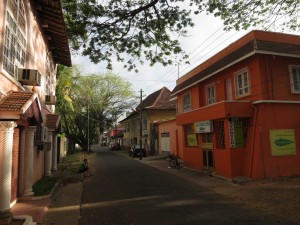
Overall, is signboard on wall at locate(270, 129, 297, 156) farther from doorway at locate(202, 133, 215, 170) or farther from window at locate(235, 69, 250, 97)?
doorway at locate(202, 133, 215, 170)

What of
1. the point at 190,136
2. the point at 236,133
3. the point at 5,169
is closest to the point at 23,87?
the point at 5,169

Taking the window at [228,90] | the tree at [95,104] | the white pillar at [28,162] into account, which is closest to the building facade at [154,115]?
the tree at [95,104]

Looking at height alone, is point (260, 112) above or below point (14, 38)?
below

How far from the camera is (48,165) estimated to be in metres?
16.3

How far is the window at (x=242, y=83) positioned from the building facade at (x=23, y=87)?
9.27 meters

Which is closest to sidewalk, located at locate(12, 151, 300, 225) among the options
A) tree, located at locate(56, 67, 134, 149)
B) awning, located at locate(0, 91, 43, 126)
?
awning, located at locate(0, 91, 43, 126)

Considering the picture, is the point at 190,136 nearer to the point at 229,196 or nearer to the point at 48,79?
the point at 229,196

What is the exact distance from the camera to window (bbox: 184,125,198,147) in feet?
65.1

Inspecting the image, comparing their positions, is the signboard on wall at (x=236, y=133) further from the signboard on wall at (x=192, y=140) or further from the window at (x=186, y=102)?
the window at (x=186, y=102)

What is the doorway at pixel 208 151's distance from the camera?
17562mm

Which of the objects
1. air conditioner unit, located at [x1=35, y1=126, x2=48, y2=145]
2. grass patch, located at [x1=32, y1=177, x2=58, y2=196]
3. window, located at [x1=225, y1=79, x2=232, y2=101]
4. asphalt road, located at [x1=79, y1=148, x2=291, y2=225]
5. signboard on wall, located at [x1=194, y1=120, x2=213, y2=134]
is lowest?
asphalt road, located at [x1=79, y1=148, x2=291, y2=225]

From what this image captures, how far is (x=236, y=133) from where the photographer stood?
1474cm

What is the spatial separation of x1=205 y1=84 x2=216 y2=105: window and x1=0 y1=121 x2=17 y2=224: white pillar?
46.0ft

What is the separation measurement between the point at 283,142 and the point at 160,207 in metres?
8.23
